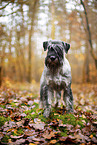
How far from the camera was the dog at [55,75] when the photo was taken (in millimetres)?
3567

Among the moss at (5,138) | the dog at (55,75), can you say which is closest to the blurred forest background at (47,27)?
the dog at (55,75)

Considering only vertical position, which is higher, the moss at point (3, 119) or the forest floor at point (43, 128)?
the moss at point (3, 119)

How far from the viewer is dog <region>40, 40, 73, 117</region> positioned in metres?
3.57

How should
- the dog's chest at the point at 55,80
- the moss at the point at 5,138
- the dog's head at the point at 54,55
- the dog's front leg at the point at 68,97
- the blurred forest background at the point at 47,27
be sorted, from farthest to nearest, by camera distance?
the blurred forest background at the point at 47,27
the dog's front leg at the point at 68,97
the dog's chest at the point at 55,80
the dog's head at the point at 54,55
the moss at the point at 5,138

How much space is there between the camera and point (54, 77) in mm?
3924

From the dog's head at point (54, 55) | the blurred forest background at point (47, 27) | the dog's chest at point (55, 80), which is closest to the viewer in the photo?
the dog's head at point (54, 55)

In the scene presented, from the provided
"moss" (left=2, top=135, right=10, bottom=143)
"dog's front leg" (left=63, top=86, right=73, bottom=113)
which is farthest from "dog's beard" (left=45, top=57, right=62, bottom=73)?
"moss" (left=2, top=135, right=10, bottom=143)

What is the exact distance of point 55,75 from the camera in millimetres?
3908

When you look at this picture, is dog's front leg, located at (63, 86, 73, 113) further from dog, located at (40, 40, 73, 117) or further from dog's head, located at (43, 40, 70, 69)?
dog's head, located at (43, 40, 70, 69)

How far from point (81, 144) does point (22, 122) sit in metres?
1.76

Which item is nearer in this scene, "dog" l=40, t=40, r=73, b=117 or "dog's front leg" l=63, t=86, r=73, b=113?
"dog" l=40, t=40, r=73, b=117

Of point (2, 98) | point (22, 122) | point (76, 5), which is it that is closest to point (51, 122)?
point (22, 122)

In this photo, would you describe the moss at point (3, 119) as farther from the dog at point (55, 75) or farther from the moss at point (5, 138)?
the dog at point (55, 75)

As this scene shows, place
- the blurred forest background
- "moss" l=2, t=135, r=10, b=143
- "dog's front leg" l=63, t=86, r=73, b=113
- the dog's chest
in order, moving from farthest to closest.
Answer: the blurred forest background → "dog's front leg" l=63, t=86, r=73, b=113 → the dog's chest → "moss" l=2, t=135, r=10, b=143
